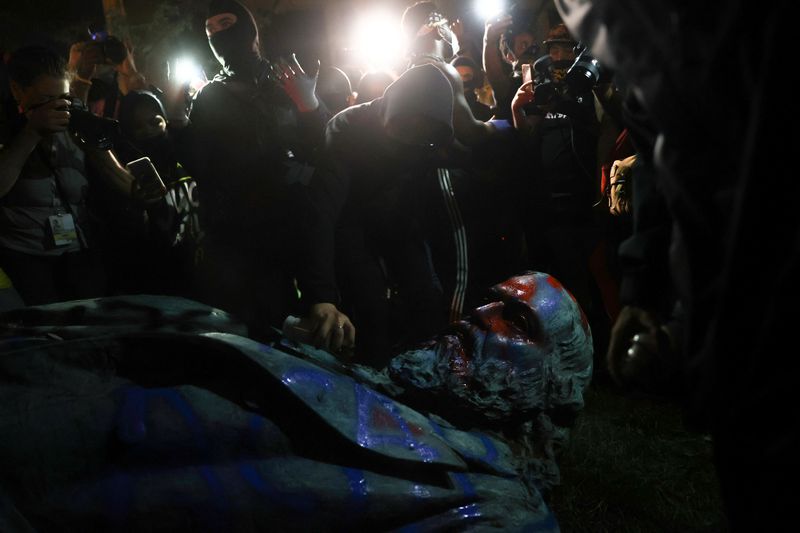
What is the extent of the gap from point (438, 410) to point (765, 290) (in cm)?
142

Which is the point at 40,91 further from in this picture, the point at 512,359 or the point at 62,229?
the point at 512,359

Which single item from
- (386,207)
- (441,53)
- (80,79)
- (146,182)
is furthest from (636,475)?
(80,79)

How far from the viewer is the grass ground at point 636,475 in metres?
2.62

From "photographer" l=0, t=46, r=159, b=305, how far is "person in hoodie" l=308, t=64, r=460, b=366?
1.38m

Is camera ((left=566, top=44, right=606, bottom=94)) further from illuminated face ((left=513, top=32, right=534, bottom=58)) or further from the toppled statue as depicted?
the toppled statue

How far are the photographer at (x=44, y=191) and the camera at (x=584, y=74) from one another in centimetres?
270

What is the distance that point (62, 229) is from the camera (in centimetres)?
315

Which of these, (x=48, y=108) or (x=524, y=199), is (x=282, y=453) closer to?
(x=48, y=108)

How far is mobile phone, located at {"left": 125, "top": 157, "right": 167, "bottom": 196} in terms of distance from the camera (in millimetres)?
3359

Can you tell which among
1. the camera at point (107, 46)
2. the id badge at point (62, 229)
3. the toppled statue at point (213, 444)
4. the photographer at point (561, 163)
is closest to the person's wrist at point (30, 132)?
the id badge at point (62, 229)

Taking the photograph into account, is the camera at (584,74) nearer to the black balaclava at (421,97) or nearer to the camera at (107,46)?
the black balaclava at (421,97)

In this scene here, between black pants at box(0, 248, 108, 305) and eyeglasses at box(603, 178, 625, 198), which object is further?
eyeglasses at box(603, 178, 625, 198)

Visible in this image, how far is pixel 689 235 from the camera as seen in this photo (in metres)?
1.00

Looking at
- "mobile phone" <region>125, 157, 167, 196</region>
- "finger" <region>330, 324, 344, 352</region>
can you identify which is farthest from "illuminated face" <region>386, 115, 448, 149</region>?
"mobile phone" <region>125, 157, 167, 196</region>
